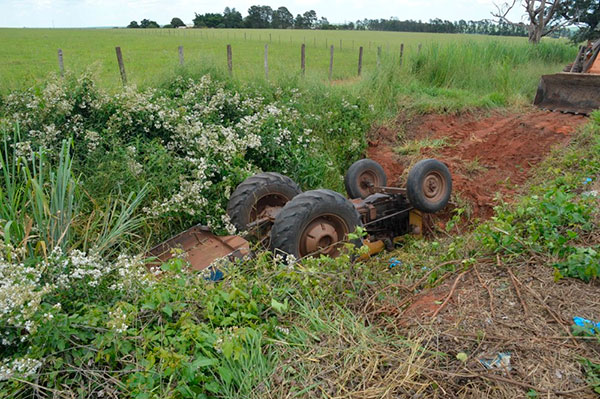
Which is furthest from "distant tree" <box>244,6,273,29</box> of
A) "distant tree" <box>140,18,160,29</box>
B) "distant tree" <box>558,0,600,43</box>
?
"distant tree" <box>558,0,600,43</box>

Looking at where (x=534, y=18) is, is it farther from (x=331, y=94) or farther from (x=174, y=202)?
(x=174, y=202)

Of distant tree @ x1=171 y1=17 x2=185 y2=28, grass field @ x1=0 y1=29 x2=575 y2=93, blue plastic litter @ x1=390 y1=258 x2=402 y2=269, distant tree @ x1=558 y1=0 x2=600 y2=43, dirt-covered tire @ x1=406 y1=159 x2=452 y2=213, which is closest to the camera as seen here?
blue plastic litter @ x1=390 y1=258 x2=402 y2=269

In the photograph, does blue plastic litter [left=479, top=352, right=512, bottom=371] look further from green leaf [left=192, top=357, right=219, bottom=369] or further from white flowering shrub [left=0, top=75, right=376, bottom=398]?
green leaf [left=192, top=357, right=219, bottom=369]

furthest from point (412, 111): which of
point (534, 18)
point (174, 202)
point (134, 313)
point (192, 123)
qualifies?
point (534, 18)

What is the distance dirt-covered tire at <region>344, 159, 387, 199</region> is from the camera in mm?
6883

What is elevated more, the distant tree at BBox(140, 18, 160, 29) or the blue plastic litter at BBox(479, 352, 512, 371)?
the distant tree at BBox(140, 18, 160, 29)

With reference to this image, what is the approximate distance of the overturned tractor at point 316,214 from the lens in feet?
14.5

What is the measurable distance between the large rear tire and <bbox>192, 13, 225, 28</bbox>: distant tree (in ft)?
208

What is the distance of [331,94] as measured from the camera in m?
9.80

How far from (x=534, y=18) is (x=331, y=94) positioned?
16.8m

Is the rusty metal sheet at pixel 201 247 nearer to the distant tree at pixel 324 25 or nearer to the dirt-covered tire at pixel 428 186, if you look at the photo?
the dirt-covered tire at pixel 428 186

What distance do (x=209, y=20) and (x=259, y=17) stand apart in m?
7.88

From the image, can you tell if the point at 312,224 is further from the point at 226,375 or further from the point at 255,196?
the point at 226,375

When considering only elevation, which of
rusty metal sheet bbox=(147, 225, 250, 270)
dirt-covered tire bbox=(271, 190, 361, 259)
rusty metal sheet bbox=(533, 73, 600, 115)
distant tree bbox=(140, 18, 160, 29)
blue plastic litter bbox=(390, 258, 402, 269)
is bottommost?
blue plastic litter bbox=(390, 258, 402, 269)
